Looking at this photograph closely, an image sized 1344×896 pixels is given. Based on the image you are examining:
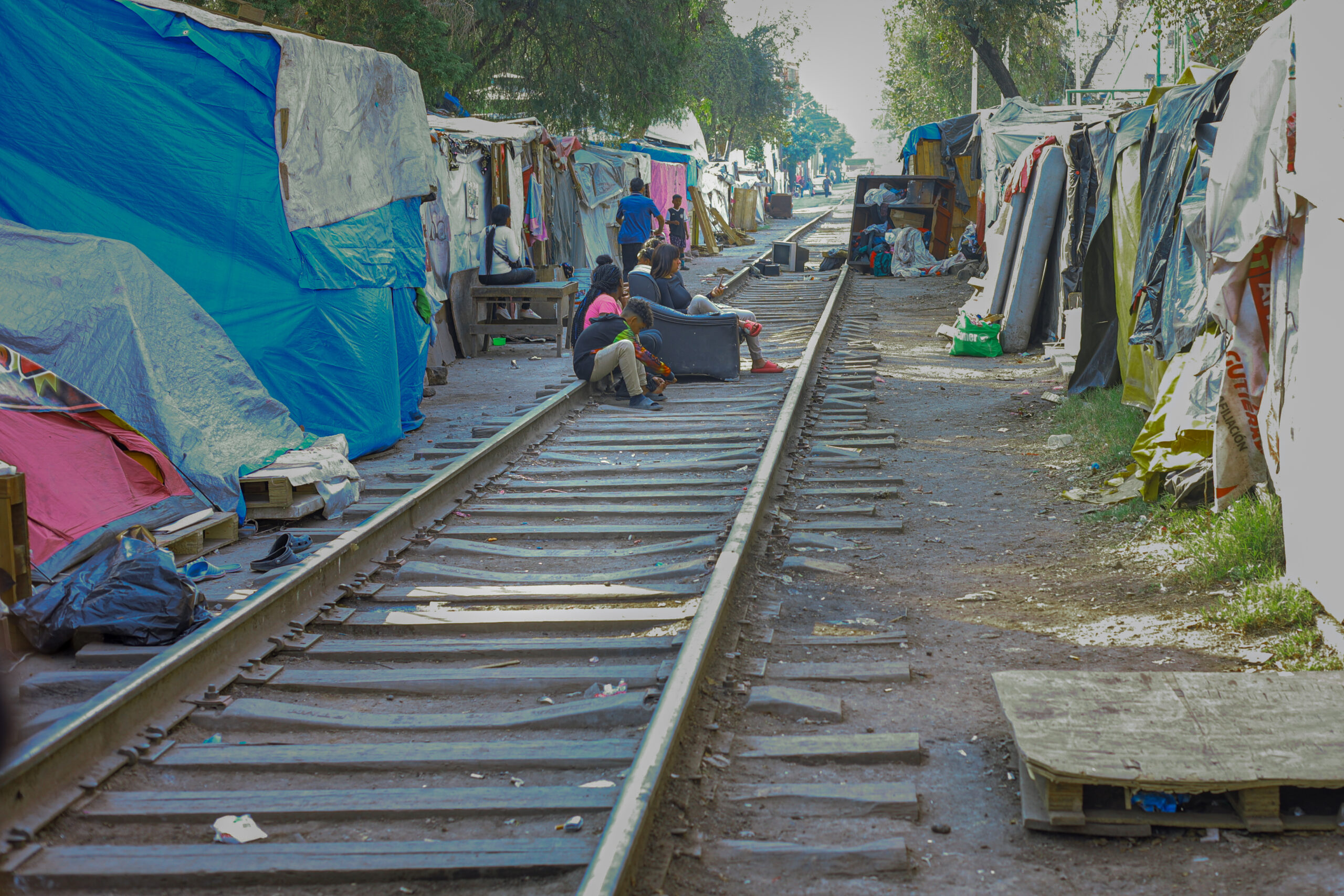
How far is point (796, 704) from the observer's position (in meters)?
4.20

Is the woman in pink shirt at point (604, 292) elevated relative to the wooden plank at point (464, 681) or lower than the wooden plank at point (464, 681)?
elevated

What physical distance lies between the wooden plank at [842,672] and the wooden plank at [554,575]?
117 cm

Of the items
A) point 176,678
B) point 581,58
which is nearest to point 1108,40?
point 581,58

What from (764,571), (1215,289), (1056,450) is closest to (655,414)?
(1056,450)

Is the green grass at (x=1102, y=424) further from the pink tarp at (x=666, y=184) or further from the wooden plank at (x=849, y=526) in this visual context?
the pink tarp at (x=666, y=184)

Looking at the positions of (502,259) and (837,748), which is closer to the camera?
(837,748)

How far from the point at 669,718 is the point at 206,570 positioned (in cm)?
328

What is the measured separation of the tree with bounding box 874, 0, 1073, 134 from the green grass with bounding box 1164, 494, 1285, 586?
24733mm

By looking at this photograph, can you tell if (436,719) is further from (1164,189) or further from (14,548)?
(1164,189)

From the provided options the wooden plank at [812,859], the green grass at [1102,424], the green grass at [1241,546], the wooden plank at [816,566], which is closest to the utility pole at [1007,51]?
the green grass at [1102,424]

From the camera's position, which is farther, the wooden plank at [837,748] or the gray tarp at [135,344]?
the gray tarp at [135,344]

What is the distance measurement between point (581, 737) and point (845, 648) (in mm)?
1367

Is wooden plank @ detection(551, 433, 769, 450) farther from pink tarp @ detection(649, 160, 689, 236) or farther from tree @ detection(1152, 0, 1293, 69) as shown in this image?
pink tarp @ detection(649, 160, 689, 236)

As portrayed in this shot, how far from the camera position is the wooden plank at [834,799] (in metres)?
3.49
